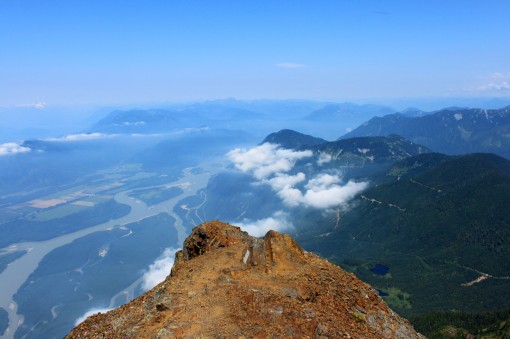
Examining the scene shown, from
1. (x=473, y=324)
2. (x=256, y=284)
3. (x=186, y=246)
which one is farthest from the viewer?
(x=473, y=324)

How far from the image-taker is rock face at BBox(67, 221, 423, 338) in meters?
22.0

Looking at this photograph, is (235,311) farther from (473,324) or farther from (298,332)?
(473,324)

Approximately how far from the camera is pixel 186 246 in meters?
39.3

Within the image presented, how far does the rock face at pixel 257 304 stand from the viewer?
22.0 meters

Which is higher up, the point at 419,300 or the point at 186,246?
the point at 186,246

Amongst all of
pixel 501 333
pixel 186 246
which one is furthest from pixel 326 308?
pixel 501 333

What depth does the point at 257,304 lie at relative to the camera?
77.0 ft

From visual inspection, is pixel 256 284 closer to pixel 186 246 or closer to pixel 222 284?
pixel 222 284

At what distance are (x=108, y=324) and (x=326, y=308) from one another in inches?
547

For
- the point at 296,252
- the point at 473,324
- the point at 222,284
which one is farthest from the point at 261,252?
the point at 473,324

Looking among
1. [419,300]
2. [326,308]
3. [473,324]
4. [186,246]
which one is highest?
[326,308]

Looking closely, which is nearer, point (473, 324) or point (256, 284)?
point (256, 284)

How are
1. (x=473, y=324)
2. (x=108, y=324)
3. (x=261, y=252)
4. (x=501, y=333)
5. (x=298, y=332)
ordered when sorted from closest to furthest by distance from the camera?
(x=298, y=332) → (x=108, y=324) → (x=261, y=252) → (x=501, y=333) → (x=473, y=324)

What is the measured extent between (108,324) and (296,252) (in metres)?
14.5
